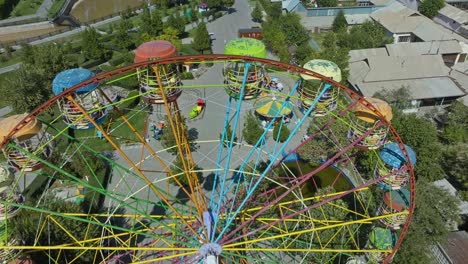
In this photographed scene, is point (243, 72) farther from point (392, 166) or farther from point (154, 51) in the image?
point (392, 166)

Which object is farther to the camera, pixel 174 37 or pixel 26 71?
pixel 174 37

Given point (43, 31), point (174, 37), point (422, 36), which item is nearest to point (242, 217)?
point (174, 37)

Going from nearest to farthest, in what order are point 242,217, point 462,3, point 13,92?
point 242,217
point 13,92
point 462,3

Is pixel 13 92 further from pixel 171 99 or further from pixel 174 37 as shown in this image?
pixel 171 99

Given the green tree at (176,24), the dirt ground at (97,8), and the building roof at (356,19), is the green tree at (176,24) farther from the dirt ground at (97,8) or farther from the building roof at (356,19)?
the building roof at (356,19)

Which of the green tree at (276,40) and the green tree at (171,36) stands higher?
the green tree at (171,36)

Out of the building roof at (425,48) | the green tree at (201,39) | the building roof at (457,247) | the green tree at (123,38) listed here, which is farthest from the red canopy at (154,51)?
the building roof at (425,48)
